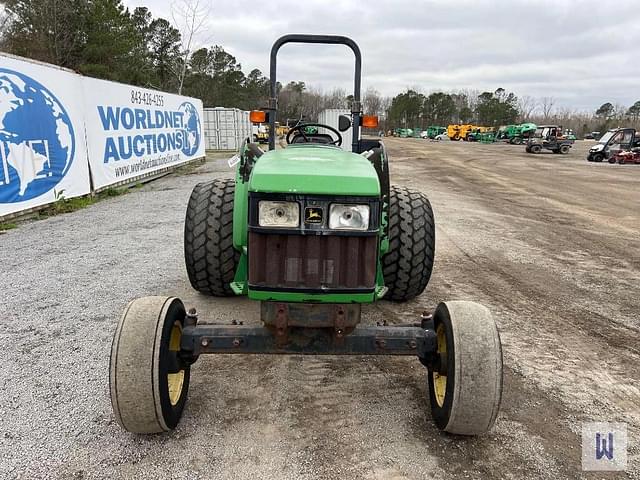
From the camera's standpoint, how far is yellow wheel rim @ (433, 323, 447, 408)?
112 inches

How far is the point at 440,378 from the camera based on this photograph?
2.98 meters

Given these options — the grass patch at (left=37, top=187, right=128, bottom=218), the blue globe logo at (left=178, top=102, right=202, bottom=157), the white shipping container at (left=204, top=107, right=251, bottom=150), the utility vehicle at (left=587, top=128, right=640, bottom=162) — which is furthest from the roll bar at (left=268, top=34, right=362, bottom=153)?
the utility vehicle at (left=587, top=128, right=640, bottom=162)

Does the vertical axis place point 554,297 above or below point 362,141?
below

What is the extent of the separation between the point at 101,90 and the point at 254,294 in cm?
1007

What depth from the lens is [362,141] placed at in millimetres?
4504

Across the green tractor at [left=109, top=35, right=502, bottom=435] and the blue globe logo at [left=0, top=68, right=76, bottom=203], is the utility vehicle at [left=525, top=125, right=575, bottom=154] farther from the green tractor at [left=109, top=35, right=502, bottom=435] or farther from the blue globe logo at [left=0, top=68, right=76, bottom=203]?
the green tractor at [left=109, top=35, right=502, bottom=435]

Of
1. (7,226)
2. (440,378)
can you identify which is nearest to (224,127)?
(7,226)

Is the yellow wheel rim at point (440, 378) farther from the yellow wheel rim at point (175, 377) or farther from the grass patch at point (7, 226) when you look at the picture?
the grass patch at point (7, 226)

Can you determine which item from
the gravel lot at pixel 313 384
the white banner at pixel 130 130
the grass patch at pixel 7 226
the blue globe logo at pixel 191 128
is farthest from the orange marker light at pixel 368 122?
the blue globe logo at pixel 191 128

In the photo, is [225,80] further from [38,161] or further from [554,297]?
[554,297]

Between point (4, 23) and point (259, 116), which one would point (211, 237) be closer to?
point (259, 116)

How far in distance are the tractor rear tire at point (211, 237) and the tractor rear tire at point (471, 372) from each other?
2.08 metres

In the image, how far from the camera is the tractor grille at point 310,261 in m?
2.63

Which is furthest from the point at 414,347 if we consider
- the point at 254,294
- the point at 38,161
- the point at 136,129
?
the point at 136,129
